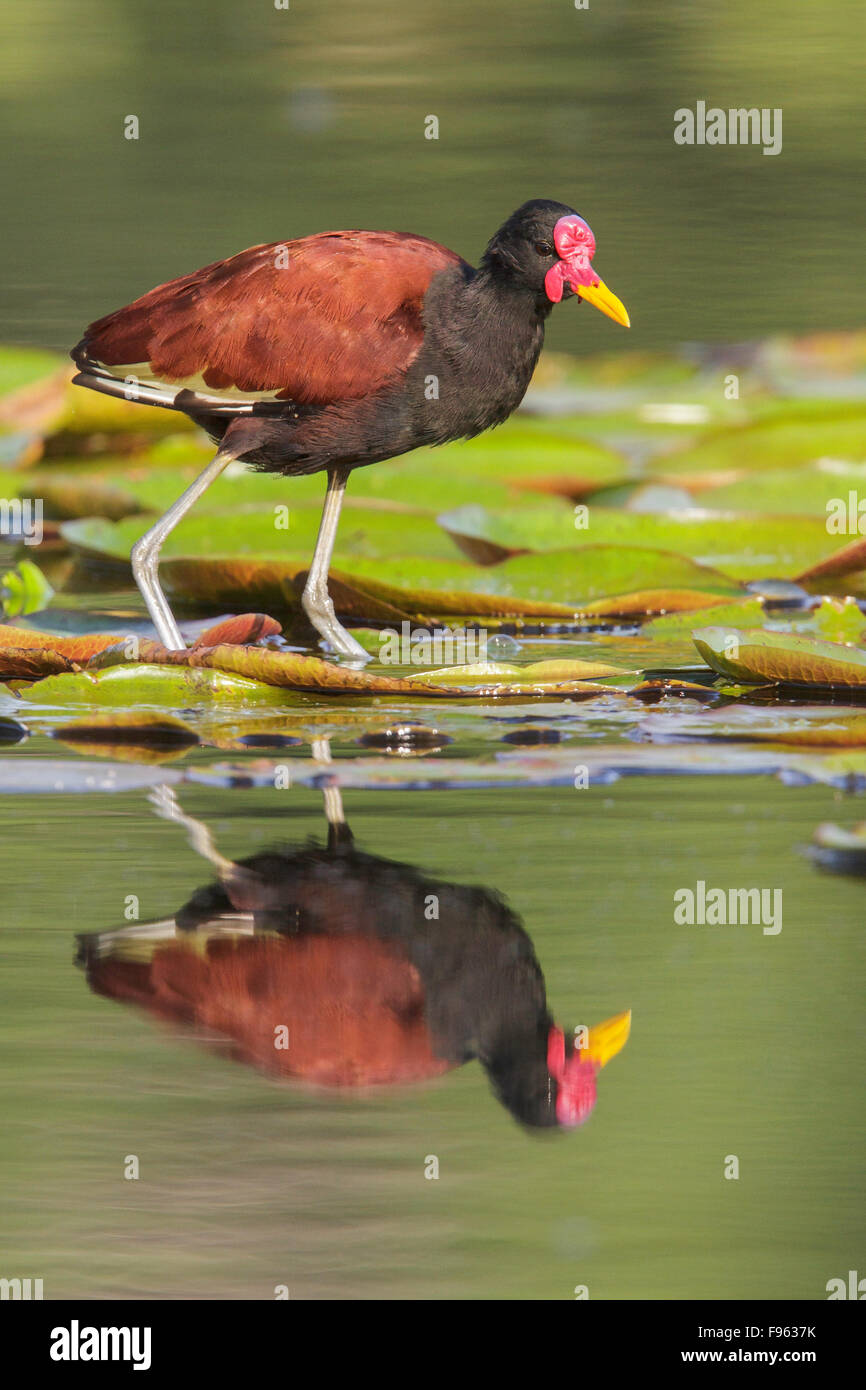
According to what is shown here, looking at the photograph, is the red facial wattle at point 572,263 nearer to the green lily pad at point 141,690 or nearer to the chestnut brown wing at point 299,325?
the chestnut brown wing at point 299,325

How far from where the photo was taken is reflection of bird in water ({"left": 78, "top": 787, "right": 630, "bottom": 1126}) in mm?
2717

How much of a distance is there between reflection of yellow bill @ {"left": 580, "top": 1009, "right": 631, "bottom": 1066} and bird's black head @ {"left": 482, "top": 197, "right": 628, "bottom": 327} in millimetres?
2981

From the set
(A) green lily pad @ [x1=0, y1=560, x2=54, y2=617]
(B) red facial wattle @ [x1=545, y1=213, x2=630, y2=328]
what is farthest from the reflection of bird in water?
(A) green lily pad @ [x1=0, y1=560, x2=54, y2=617]

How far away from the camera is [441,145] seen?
40.4 ft

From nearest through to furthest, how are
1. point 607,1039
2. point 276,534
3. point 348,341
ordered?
point 607,1039 → point 348,341 → point 276,534

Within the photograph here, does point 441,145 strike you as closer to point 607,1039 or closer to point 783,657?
point 783,657

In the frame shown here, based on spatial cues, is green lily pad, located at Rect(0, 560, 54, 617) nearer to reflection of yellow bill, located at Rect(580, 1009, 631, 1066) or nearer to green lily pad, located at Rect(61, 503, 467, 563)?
green lily pad, located at Rect(61, 503, 467, 563)

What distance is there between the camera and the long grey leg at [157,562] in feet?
17.6

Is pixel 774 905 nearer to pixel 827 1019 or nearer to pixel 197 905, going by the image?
pixel 827 1019

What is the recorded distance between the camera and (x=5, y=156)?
1206 centimetres

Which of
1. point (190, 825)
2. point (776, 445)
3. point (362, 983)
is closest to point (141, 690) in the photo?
point (190, 825)

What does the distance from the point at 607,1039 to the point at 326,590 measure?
316cm

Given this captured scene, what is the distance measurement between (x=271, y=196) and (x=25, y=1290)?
9.55 m

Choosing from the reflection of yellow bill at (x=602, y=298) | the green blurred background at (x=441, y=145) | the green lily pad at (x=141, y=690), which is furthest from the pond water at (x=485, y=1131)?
the green blurred background at (x=441, y=145)
